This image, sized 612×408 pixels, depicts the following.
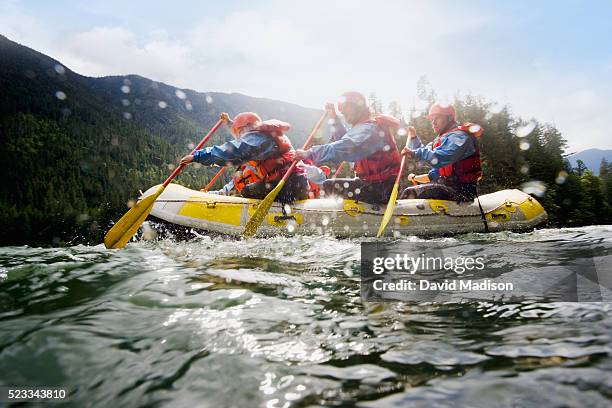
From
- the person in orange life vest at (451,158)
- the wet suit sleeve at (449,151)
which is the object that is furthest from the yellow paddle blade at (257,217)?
the wet suit sleeve at (449,151)

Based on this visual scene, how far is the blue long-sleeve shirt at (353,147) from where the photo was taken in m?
7.26

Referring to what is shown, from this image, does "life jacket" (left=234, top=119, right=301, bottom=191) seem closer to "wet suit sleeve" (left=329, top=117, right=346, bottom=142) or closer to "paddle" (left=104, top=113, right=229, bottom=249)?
"paddle" (left=104, top=113, right=229, bottom=249)

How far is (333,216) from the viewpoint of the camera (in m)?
7.41

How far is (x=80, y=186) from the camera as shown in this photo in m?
95.5

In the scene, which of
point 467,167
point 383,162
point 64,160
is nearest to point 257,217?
point 383,162

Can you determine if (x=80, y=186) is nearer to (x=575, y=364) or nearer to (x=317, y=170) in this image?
(x=317, y=170)

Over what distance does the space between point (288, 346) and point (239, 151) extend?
5639 mm

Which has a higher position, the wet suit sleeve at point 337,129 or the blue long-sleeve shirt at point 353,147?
the wet suit sleeve at point 337,129

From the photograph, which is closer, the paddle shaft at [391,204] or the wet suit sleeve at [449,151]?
the paddle shaft at [391,204]

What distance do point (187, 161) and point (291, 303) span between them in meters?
5.05

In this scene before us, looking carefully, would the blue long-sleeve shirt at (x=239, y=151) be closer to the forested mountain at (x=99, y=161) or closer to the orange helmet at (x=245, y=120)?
the orange helmet at (x=245, y=120)

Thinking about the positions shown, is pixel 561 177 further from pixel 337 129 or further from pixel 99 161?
pixel 99 161

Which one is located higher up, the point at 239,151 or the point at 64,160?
the point at 64,160

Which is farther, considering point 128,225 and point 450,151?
point 450,151
